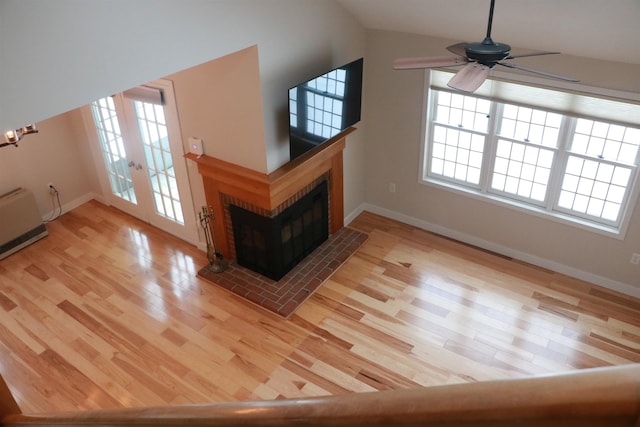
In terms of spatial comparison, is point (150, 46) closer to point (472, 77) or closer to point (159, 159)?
point (472, 77)

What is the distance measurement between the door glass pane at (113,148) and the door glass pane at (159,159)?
49 cm

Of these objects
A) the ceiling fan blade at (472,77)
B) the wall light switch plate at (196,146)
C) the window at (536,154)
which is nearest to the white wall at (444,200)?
the window at (536,154)

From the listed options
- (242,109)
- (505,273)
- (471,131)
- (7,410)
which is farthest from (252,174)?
(7,410)

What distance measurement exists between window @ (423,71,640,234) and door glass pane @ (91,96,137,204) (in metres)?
3.75

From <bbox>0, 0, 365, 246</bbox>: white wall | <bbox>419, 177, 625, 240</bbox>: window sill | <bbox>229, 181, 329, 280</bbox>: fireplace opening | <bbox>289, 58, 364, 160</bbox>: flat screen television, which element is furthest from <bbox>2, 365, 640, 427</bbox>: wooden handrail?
<bbox>419, 177, 625, 240</bbox>: window sill

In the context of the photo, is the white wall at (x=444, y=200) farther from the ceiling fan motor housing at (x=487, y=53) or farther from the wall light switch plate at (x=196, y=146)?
the ceiling fan motor housing at (x=487, y=53)

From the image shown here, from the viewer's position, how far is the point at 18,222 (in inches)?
246

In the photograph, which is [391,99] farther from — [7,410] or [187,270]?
[7,410]

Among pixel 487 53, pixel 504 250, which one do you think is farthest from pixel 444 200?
pixel 487 53

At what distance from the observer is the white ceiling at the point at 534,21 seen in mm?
3943

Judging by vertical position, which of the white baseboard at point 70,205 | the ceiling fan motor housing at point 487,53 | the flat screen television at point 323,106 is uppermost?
the ceiling fan motor housing at point 487,53

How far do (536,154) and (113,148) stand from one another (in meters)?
5.02

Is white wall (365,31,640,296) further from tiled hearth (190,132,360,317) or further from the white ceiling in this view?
tiled hearth (190,132,360,317)

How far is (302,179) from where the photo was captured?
5453mm
